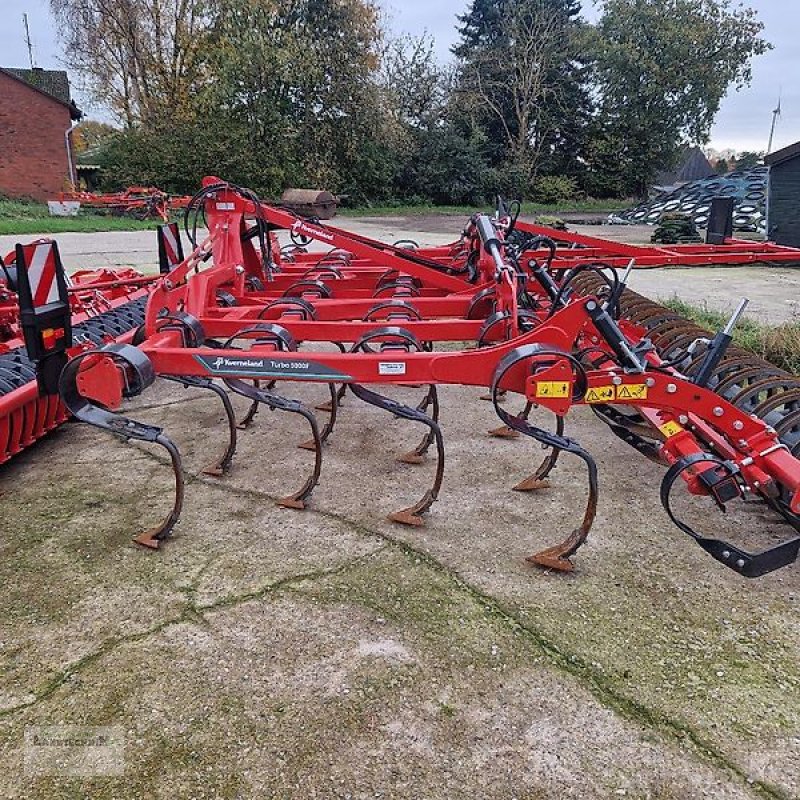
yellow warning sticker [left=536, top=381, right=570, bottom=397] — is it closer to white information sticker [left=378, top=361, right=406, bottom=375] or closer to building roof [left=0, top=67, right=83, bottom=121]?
white information sticker [left=378, top=361, right=406, bottom=375]

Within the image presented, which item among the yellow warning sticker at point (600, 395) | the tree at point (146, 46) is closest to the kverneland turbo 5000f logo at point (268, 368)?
the yellow warning sticker at point (600, 395)

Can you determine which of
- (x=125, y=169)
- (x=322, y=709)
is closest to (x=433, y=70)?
(x=125, y=169)

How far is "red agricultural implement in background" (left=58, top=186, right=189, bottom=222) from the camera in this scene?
19.9 metres

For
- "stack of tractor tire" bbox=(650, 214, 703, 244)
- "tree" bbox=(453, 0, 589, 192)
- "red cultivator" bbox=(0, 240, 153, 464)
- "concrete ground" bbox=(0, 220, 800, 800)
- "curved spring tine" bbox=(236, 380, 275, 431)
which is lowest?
"concrete ground" bbox=(0, 220, 800, 800)

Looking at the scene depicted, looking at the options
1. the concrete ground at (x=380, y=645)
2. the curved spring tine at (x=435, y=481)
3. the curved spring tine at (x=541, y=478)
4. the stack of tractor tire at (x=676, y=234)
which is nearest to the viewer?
the concrete ground at (x=380, y=645)

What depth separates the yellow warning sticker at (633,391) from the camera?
2781 millimetres

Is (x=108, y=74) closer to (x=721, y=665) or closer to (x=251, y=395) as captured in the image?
(x=251, y=395)

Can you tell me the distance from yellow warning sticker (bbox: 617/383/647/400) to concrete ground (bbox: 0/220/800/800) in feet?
2.41

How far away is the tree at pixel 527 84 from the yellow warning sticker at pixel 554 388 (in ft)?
91.1

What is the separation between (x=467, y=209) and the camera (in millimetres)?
27688

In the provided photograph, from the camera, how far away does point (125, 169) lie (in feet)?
81.4

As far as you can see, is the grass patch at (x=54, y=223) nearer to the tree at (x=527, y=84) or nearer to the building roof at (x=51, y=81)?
the building roof at (x=51, y=81)

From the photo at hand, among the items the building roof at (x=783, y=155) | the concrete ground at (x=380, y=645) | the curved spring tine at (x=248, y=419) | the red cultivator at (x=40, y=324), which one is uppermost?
the building roof at (x=783, y=155)

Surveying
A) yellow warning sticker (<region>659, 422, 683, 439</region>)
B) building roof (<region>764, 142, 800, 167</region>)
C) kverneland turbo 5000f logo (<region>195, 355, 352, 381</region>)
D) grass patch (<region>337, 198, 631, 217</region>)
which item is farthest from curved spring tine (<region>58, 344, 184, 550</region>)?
grass patch (<region>337, 198, 631, 217</region>)
